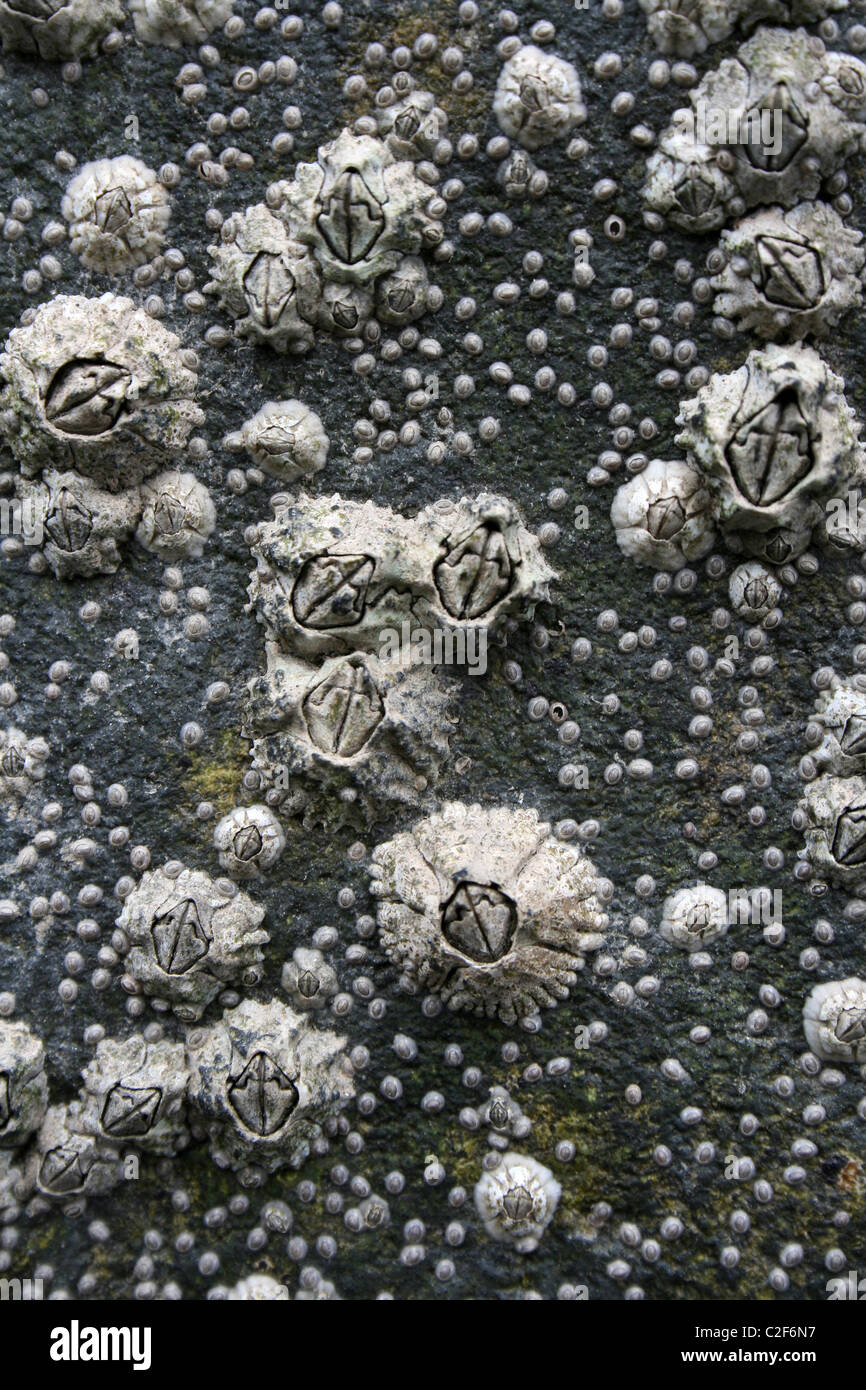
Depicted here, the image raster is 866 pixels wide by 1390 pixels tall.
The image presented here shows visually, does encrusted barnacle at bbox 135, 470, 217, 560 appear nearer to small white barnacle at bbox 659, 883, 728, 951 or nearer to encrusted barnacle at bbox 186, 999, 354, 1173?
encrusted barnacle at bbox 186, 999, 354, 1173

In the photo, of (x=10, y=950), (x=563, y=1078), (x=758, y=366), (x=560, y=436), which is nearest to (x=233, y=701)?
(x=10, y=950)

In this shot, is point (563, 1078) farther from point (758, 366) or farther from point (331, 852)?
point (758, 366)

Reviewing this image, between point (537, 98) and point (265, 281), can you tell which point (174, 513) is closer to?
point (265, 281)

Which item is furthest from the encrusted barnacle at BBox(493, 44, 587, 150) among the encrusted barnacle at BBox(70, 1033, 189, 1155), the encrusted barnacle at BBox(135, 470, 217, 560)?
the encrusted barnacle at BBox(70, 1033, 189, 1155)

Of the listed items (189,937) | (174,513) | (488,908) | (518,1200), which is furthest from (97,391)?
(518,1200)

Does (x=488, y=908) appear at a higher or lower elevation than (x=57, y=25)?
lower

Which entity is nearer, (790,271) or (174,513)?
(790,271)

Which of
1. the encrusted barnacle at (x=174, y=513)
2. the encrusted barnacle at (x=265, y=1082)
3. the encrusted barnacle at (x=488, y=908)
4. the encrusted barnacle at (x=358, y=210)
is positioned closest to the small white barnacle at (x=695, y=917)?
the encrusted barnacle at (x=488, y=908)
